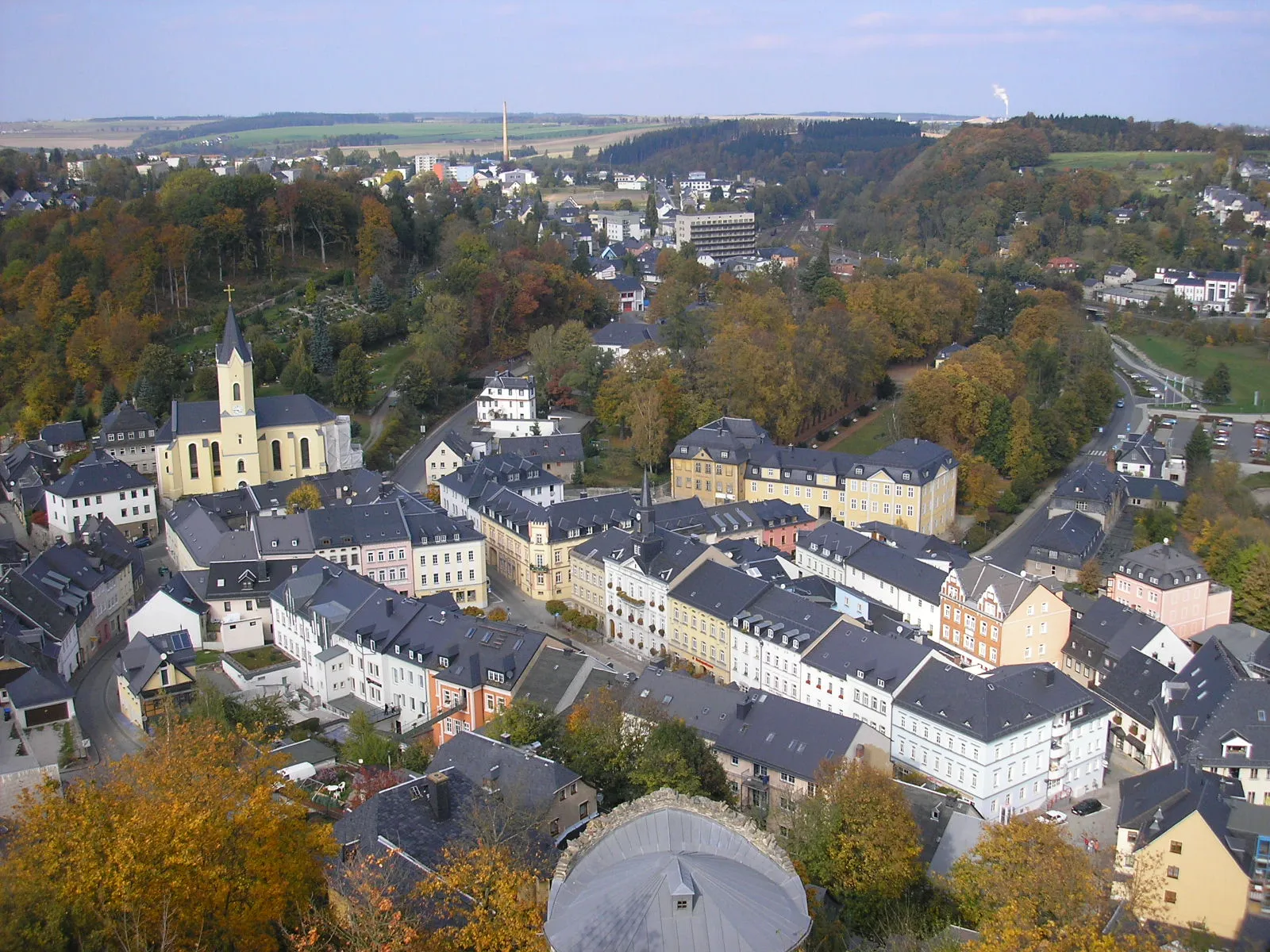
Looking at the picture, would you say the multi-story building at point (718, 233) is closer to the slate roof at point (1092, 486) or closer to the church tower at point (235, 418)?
the slate roof at point (1092, 486)

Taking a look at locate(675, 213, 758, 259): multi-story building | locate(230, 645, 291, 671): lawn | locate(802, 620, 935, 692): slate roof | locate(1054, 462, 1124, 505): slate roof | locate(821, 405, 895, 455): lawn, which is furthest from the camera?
locate(675, 213, 758, 259): multi-story building

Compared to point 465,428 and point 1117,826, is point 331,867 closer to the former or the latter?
point 1117,826

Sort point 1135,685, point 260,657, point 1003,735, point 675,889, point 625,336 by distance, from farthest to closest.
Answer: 1. point 625,336
2. point 260,657
3. point 1135,685
4. point 1003,735
5. point 675,889

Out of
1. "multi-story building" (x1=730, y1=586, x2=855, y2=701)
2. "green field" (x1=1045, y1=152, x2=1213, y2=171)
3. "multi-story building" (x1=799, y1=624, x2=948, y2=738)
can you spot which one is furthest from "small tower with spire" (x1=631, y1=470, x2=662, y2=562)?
"green field" (x1=1045, y1=152, x2=1213, y2=171)

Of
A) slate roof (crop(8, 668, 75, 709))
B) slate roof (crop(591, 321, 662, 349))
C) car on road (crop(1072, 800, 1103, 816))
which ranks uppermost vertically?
slate roof (crop(591, 321, 662, 349))

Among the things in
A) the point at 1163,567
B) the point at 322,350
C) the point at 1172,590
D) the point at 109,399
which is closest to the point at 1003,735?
the point at 1172,590

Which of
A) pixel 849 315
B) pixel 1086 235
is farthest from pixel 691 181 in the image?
pixel 849 315

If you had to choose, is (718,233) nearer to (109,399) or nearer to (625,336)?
(625,336)

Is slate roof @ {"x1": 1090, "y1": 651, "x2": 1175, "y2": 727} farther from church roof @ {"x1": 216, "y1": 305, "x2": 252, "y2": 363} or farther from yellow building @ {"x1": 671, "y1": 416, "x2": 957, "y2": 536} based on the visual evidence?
church roof @ {"x1": 216, "y1": 305, "x2": 252, "y2": 363}
